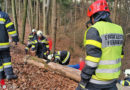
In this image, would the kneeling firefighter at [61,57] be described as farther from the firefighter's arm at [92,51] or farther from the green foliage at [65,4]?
the green foliage at [65,4]

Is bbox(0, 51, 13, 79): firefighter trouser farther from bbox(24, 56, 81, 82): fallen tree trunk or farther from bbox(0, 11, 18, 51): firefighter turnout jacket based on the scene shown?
bbox(24, 56, 81, 82): fallen tree trunk

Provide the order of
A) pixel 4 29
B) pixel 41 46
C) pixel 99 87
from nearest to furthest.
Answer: pixel 99 87, pixel 4 29, pixel 41 46

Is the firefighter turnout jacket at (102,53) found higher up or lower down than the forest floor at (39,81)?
higher up

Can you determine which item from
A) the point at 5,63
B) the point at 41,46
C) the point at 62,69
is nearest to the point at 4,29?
the point at 5,63

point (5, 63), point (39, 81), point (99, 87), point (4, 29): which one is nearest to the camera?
point (99, 87)

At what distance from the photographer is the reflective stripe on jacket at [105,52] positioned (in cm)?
193

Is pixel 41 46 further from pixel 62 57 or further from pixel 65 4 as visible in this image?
pixel 65 4

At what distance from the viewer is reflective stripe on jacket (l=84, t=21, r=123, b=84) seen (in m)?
1.93

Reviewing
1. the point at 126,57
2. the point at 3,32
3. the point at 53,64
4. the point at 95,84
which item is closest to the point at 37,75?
the point at 53,64

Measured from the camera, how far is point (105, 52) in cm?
199

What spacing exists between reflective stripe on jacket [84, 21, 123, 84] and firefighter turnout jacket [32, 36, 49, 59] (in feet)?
21.1

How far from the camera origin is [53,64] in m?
5.39

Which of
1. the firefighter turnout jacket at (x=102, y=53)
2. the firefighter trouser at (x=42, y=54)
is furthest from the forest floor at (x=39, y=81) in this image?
the firefighter trouser at (x=42, y=54)

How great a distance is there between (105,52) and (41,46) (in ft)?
22.3
